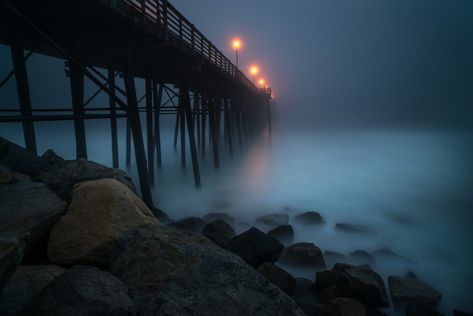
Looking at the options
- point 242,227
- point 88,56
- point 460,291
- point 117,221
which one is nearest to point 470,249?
point 460,291

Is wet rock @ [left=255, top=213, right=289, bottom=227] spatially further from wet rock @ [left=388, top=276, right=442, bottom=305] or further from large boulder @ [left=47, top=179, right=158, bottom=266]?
large boulder @ [left=47, top=179, right=158, bottom=266]

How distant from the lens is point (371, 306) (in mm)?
4129

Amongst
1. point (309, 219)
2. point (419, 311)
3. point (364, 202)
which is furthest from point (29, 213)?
point (364, 202)

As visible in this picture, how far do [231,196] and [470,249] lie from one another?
730 cm

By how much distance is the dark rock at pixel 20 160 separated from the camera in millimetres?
4980

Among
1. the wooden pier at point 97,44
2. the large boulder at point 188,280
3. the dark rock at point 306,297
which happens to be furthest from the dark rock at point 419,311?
the wooden pier at point 97,44

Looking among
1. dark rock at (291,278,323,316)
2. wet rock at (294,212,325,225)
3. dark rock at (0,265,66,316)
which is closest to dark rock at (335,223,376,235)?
wet rock at (294,212,325,225)

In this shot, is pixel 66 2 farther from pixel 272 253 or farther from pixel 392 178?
pixel 392 178

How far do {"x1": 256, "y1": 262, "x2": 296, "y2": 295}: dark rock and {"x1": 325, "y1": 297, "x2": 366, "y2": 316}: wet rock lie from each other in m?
0.59

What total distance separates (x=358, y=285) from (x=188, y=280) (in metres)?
2.97

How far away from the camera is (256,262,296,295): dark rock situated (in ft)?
13.7

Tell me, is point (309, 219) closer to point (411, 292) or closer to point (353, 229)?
point (353, 229)

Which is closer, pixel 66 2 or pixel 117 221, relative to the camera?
pixel 117 221

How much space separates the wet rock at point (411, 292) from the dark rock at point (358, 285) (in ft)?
1.46
